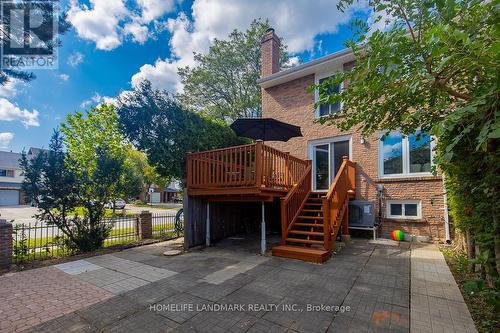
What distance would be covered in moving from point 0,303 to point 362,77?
649 centimetres

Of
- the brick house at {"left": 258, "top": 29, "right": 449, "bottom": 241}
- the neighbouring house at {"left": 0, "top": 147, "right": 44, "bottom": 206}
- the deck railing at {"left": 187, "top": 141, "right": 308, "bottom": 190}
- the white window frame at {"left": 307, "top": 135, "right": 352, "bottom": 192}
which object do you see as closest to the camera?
the deck railing at {"left": 187, "top": 141, "right": 308, "bottom": 190}

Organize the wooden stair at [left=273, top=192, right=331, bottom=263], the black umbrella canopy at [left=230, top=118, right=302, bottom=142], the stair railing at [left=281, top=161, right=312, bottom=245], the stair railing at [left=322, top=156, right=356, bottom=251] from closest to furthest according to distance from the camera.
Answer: the wooden stair at [left=273, top=192, right=331, bottom=263] < the stair railing at [left=322, top=156, right=356, bottom=251] < the stair railing at [left=281, top=161, right=312, bottom=245] < the black umbrella canopy at [left=230, top=118, right=302, bottom=142]

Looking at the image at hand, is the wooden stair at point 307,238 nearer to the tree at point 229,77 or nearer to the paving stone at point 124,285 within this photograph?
the paving stone at point 124,285

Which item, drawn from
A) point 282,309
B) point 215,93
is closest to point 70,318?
point 282,309

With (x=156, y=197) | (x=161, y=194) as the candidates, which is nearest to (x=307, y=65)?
(x=156, y=197)

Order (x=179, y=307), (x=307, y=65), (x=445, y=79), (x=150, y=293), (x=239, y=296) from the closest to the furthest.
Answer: (x=445, y=79)
(x=179, y=307)
(x=239, y=296)
(x=150, y=293)
(x=307, y=65)

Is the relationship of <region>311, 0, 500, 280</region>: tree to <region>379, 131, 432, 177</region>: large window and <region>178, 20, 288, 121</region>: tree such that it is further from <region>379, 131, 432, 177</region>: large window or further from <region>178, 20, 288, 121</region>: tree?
<region>178, 20, 288, 121</region>: tree

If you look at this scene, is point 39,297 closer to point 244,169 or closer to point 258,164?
point 244,169

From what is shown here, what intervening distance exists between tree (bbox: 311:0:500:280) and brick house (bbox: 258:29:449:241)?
3083mm

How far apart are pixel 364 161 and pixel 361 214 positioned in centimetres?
199

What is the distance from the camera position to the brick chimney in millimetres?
11712

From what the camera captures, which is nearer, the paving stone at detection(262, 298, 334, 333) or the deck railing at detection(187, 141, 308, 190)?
the paving stone at detection(262, 298, 334, 333)

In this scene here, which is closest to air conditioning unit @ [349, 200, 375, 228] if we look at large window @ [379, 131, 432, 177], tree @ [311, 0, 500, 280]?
large window @ [379, 131, 432, 177]

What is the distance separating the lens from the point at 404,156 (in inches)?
327
